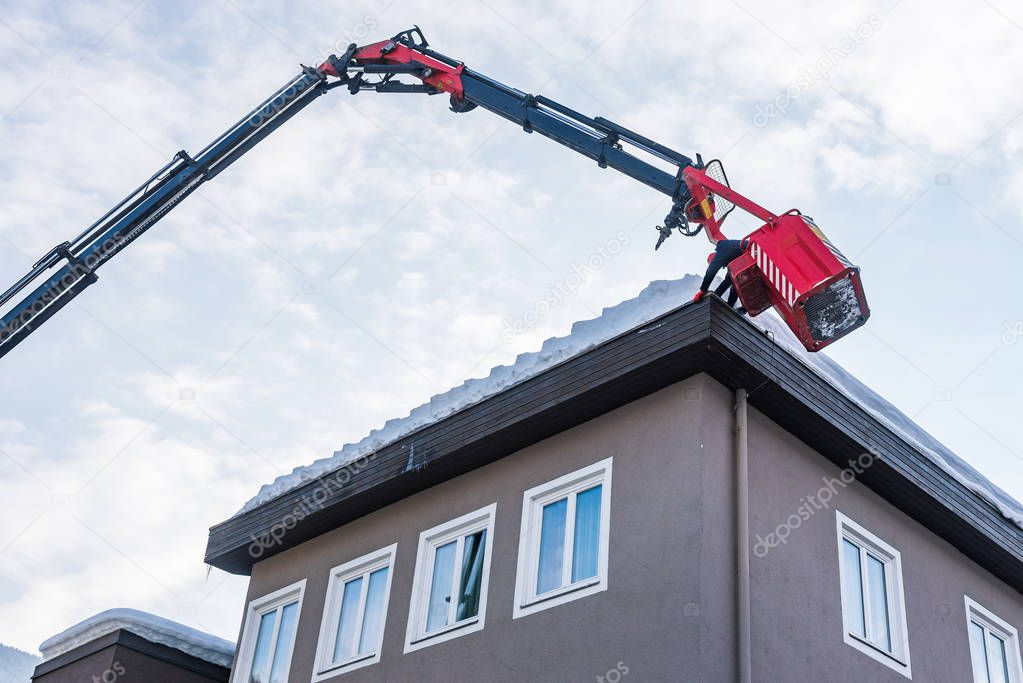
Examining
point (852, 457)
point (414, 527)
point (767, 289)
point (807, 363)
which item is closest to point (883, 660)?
point (852, 457)

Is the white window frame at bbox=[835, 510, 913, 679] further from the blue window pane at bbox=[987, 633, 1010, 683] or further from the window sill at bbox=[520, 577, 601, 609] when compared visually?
the window sill at bbox=[520, 577, 601, 609]

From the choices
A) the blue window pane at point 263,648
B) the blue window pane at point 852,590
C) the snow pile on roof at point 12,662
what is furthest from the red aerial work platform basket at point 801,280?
the snow pile on roof at point 12,662

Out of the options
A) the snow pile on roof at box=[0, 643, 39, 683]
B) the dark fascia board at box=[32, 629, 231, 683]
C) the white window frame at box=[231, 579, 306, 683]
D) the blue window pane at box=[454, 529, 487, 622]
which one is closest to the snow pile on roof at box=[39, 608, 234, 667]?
the dark fascia board at box=[32, 629, 231, 683]

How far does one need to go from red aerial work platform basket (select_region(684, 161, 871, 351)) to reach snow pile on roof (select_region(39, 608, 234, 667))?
1117cm

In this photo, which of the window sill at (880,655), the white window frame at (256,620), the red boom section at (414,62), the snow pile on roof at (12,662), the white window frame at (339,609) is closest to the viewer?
the window sill at (880,655)

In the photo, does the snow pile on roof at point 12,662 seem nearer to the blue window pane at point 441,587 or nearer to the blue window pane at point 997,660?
the blue window pane at point 441,587

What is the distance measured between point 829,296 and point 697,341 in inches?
61.4

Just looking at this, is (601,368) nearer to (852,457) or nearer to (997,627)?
(852,457)

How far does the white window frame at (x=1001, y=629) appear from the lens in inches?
651

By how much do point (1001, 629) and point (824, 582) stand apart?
13.3 feet

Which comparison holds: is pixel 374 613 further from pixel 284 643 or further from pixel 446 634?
pixel 284 643

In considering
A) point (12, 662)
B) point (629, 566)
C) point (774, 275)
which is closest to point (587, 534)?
point (629, 566)

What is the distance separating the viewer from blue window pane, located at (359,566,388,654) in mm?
16641

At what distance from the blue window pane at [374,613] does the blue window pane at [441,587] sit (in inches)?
36.4
